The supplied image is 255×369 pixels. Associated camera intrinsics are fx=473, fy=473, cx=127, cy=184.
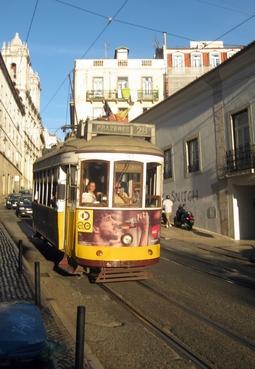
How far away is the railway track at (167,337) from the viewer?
5410 mm

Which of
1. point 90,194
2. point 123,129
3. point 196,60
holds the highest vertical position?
point 196,60

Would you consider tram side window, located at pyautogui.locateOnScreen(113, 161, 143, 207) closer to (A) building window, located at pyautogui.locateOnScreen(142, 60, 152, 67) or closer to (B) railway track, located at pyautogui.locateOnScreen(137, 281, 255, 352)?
(B) railway track, located at pyautogui.locateOnScreen(137, 281, 255, 352)

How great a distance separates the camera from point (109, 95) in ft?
170

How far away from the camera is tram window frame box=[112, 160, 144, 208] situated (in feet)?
31.2

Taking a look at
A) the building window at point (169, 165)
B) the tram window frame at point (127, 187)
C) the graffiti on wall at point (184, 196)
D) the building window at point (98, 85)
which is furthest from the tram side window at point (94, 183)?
the building window at point (98, 85)

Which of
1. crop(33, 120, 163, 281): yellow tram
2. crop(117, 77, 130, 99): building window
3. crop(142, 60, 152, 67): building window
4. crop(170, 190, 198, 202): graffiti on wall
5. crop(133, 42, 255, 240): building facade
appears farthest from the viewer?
crop(142, 60, 152, 67): building window

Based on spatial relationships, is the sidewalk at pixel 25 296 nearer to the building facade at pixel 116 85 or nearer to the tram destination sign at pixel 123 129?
the tram destination sign at pixel 123 129

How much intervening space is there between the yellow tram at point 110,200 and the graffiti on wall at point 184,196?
14.0 metres

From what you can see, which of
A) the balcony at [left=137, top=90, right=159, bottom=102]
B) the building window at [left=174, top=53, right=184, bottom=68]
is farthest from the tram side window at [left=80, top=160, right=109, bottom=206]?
the building window at [left=174, top=53, right=184, bottom=68]

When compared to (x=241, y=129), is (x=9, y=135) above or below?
above

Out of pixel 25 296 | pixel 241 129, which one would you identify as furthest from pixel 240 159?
pixel 25 296

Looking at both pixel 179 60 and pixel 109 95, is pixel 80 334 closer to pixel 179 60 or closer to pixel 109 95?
pixel 109 95

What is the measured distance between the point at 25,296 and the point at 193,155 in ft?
57.4

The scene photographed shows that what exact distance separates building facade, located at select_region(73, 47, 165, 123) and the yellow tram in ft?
135
